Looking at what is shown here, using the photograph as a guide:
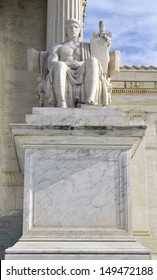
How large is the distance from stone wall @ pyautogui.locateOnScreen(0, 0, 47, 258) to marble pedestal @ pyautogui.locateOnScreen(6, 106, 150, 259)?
7593 mm

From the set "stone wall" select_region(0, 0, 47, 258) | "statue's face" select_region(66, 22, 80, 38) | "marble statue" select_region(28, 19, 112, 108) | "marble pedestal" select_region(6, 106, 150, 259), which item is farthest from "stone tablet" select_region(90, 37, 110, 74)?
"stone wall" select_region(0, 0, 47, 258)

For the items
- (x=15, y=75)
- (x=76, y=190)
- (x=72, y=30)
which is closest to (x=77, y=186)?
(x=76, y=190)

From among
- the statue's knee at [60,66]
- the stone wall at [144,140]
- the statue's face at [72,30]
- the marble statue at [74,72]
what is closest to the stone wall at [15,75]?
the stone wall at [144,140]

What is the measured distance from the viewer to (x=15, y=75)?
17.2 meters

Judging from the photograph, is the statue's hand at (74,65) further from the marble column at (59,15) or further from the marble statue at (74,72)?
the marble column at (59,15)

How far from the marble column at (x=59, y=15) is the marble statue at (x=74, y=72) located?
20.2ft

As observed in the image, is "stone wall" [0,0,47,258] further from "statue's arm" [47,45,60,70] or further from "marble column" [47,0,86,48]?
"statue's arm" [47,45,60,70]

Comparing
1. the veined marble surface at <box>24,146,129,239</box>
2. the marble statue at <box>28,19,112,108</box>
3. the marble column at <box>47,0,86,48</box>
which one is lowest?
the veined marble surface at <box>24,146,129,239</box>

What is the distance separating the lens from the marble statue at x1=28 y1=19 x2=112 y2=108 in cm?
892

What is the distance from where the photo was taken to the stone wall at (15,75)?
15.8 metres

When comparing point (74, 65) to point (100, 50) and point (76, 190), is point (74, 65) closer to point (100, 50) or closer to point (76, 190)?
point (100, 50)

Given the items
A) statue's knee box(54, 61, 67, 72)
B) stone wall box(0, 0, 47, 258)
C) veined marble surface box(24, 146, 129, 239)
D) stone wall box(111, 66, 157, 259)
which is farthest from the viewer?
stone wall box(0, 0, 47, 258)

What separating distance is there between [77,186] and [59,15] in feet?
31.0
